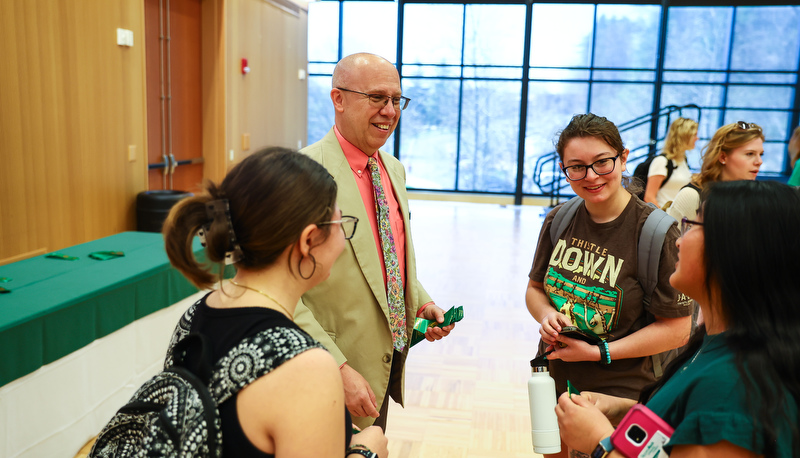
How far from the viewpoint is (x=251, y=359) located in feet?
3.55

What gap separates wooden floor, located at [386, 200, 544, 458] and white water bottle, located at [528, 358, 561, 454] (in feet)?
5.77

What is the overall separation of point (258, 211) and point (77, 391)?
88.8 inches

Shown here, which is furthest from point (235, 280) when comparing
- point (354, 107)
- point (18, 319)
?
point (18, 319)

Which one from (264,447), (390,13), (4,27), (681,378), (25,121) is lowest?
(264,447)

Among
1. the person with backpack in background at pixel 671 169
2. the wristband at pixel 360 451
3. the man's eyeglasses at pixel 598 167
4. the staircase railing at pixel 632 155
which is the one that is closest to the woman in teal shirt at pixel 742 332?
the wristband at pixel 360 451

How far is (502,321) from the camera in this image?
5508 millimetres

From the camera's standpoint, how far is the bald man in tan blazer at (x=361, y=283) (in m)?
2.03

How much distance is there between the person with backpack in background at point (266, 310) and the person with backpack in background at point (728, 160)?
2323 mm

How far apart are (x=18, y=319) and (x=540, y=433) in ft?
6.83

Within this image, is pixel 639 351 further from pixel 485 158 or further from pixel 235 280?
pixel 485 158

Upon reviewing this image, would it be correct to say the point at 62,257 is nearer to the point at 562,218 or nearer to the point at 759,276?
the point at 562,218

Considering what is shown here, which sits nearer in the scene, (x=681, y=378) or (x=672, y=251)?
(x=681, y=378)

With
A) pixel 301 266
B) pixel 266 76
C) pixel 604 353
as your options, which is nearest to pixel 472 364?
pixel 604 353

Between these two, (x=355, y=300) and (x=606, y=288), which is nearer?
(x=606, y=288)
